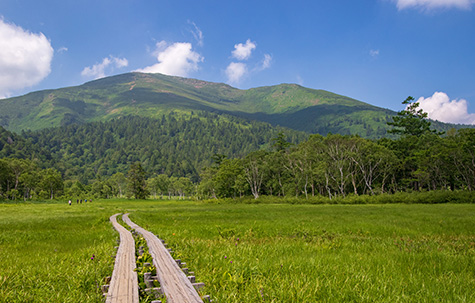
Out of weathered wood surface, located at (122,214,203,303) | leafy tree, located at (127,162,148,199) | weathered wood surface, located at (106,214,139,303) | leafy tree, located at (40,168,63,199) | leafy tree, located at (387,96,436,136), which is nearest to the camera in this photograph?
weathered wood surface, located at (122,214,203,303)

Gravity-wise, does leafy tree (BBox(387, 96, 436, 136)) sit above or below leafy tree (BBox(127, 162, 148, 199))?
above

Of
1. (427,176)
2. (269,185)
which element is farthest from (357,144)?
(269,185)

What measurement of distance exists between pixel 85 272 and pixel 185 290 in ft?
10.5

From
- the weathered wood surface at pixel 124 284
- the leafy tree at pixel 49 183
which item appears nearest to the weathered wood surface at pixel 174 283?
the weathered wood surface at pixel 124 284

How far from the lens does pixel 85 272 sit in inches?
245

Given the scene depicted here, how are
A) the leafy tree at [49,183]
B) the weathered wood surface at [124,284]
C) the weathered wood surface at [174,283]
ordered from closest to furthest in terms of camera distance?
the weathered wood surface at [174,283] < the weathered wood surface at [124,284] < the leafy tree at [49,183]

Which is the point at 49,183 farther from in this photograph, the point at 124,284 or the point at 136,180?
the point at 124,284

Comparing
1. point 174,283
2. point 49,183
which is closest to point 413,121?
point 174,283

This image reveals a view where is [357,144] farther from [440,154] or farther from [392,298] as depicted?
[392,298]

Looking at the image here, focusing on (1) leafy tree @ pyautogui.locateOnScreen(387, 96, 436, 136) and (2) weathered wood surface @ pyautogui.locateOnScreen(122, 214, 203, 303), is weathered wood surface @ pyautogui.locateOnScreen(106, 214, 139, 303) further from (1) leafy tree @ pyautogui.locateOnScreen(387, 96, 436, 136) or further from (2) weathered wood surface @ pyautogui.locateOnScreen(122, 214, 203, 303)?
(1) leafy tree @ pyautogui.locateOnScreen(387, 96, 436, 136)

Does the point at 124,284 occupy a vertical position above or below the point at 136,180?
above

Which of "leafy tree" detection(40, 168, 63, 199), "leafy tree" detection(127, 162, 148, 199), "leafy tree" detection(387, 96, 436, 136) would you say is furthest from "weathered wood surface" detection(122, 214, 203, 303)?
"leafy tree" detection(40, 168, 63, 199)

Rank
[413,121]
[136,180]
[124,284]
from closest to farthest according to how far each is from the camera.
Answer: [124,284], [413,121], [136,180]

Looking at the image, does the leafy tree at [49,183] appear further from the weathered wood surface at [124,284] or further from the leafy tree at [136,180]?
the weathered wood surface at [124,284]
